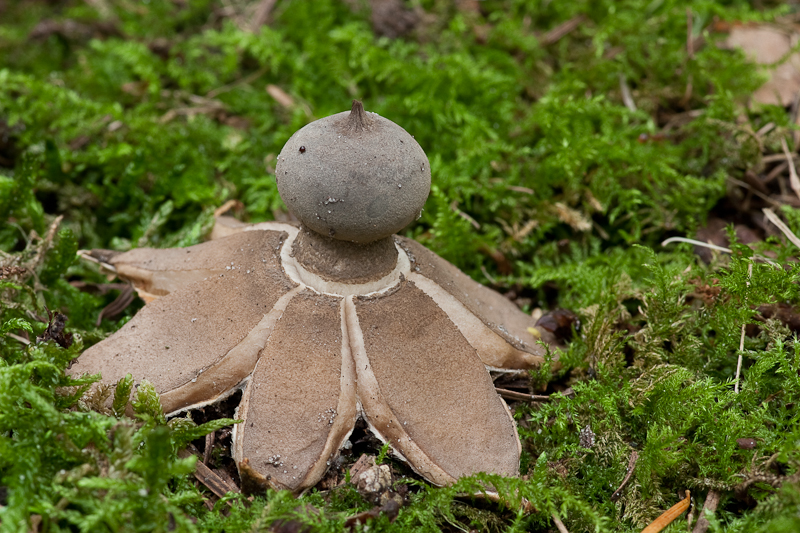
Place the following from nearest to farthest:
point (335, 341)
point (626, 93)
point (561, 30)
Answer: point (335, 341)
point (626, 93)
point (561, 30)

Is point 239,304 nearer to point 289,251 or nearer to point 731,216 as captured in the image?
point 289,251

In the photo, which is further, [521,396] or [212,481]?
[521,396]

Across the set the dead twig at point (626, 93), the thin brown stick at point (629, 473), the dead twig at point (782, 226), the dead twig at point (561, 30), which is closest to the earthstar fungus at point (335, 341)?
the thin brown stick at point (629, 473)

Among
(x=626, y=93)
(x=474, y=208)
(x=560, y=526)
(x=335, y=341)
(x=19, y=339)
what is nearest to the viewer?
(x=560, y=526)

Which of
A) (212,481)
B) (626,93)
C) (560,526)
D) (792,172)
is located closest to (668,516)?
(560,526)

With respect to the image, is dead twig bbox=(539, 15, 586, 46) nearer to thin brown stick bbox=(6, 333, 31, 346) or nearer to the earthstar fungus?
the earthstar fungus

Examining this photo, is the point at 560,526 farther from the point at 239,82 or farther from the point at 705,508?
the point at 239,82

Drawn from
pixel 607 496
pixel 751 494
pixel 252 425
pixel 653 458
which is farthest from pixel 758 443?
pixel 252 425

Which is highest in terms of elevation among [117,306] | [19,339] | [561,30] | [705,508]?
[561,30]
